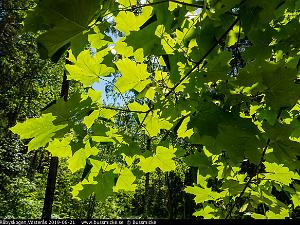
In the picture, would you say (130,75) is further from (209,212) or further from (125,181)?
(209,212)

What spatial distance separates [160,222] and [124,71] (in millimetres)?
724

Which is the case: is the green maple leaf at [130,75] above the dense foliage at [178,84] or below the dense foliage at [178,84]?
above

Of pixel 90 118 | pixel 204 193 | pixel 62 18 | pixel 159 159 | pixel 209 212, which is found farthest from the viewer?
pixel 209 212

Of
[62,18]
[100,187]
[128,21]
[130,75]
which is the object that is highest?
[128,21]

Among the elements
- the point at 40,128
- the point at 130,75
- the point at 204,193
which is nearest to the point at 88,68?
the point at 130,75

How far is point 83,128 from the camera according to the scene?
158 cm

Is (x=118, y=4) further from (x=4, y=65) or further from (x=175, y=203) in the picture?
(x=175, y=203)

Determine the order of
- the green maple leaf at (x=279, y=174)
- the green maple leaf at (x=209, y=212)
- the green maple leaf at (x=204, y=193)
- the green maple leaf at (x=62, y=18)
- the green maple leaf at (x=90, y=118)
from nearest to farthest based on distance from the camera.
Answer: the green maple leaf at (x=62, y=18) → the green maple leaf at (x=90, y=118) → the green maple leaf at (x=279, y=174) → the green maple leaf at (x=204, y=193) → the green maple leaf at (x=209, y=212)

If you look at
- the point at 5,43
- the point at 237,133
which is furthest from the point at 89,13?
the point at 5,43

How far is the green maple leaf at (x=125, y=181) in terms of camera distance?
1.79 metres

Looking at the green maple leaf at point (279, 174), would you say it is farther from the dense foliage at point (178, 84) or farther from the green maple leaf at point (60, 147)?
the green maple leaf at point (60, 147)

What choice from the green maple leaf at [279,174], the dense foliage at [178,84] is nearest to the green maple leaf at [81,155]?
the dense foliage at [178,84]

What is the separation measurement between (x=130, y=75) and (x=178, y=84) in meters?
0.30

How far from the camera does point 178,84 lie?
1451 mm
